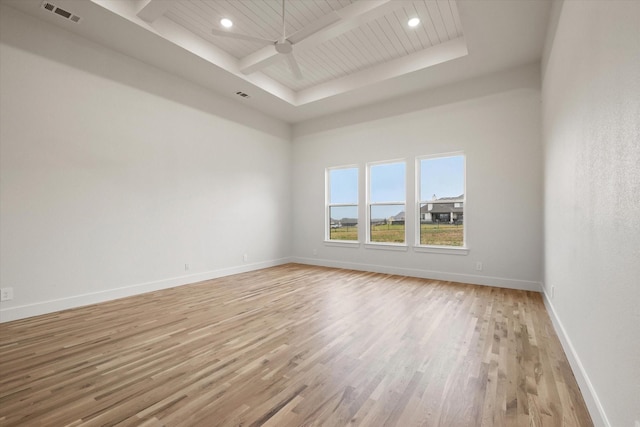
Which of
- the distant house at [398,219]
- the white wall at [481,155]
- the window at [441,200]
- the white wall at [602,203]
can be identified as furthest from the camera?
the distant house at [398,219]

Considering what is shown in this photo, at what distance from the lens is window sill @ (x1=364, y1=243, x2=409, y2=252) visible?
17.8 ft

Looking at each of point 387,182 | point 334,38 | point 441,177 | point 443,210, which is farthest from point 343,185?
point 334,38

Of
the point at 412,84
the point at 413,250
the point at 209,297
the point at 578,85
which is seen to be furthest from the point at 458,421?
the point at 412,84

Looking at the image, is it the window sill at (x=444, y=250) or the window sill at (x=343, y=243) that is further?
the window sill at (x=343, y=243)

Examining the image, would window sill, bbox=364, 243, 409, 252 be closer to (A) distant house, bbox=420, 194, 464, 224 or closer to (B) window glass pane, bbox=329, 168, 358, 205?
(A) distant house, bbox=420, 194, 464, 224

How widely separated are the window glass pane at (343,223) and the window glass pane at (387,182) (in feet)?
1.87

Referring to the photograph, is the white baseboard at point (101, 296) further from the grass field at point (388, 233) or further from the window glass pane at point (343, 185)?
the grass field at point (388, 233)

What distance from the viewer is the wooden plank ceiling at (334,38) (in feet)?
11.4

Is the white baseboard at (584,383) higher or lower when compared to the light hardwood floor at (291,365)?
higher

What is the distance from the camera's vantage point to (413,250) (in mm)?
5309

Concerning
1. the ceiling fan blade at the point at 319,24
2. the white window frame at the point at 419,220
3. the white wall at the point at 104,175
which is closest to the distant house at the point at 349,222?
the white window frame at the point at 419,220

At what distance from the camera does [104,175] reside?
3.88m

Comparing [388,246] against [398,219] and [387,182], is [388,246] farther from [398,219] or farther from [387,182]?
[387,182]

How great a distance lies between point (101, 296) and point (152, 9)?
3.66 meters
